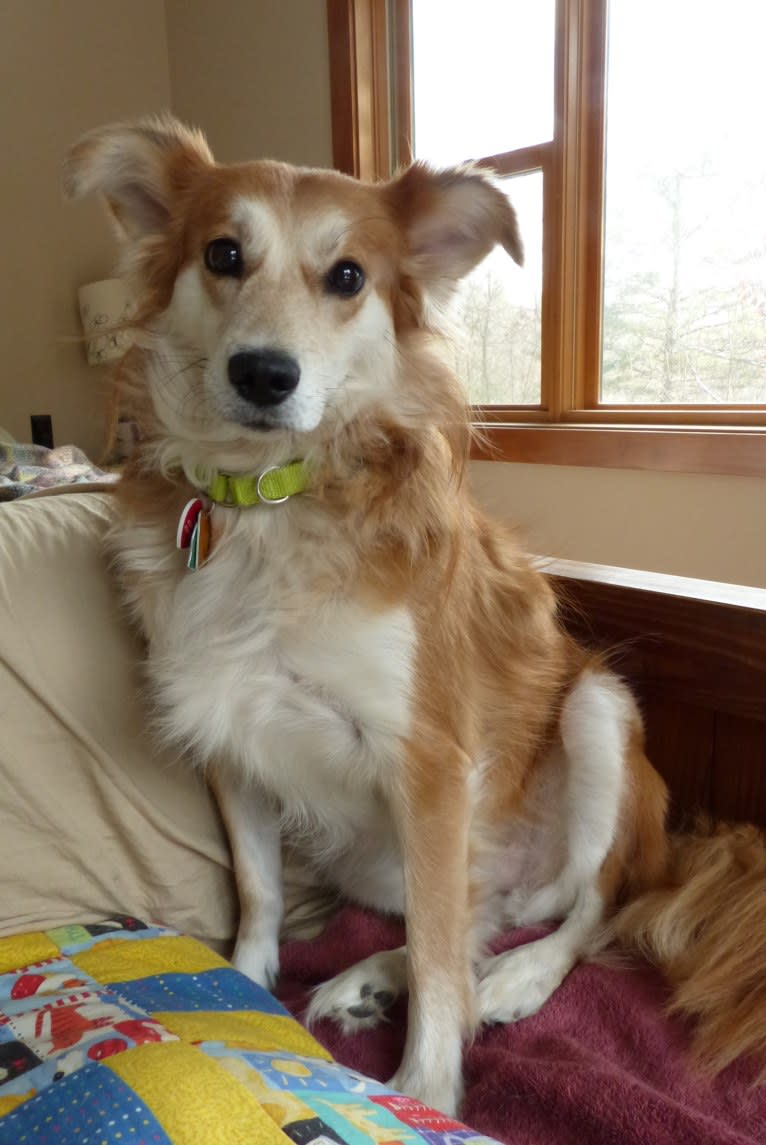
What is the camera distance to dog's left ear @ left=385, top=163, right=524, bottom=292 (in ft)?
3.43

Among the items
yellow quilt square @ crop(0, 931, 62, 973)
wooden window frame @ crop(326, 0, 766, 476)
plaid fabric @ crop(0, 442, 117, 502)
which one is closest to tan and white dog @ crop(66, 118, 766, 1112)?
yellow quilt square @ crop(0, 931, 62, 973)

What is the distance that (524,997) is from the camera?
3.21 ft

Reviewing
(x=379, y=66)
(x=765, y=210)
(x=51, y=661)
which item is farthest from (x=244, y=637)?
(x=379, y=66)

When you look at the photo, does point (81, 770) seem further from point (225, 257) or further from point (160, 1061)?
point (225, 257)

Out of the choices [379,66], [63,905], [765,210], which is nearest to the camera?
[63,905]

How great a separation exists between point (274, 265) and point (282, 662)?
43cm

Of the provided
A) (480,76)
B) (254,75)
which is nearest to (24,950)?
(480,76)

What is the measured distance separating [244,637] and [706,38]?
2.25 meters

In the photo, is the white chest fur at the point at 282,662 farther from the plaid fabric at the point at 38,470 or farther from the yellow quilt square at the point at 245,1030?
the plaid fabric at the point at 38,470

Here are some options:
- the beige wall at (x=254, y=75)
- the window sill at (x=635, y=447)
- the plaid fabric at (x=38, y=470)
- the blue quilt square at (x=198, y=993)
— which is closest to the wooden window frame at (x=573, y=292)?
the window sill at (x=635, y=447)

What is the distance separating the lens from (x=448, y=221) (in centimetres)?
108

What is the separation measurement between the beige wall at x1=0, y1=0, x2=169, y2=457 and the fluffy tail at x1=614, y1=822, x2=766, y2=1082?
125 inches

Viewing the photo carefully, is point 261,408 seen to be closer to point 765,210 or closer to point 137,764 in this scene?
point 137,764

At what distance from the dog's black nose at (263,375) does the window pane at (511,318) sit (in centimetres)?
191
